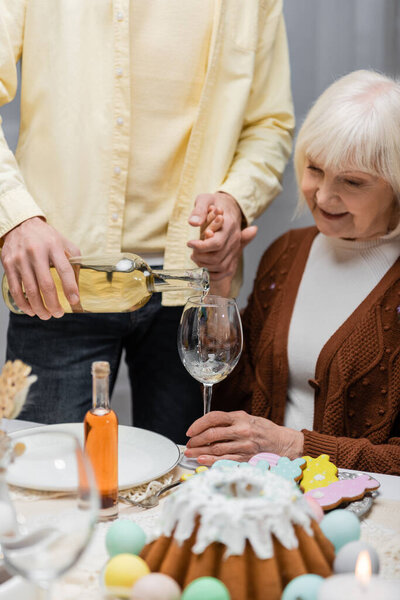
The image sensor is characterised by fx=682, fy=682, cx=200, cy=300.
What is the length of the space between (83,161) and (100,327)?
0.41 meters

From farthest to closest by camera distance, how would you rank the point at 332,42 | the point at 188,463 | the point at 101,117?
1. the point at 332,42
2. the point at 101,117
3. the point at 188,463

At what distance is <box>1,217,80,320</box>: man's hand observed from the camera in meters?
1.25

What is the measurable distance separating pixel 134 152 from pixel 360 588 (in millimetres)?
1289

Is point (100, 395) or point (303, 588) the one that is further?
point (100, 395)

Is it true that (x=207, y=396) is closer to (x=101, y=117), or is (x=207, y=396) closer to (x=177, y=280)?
(x=177, y=280)

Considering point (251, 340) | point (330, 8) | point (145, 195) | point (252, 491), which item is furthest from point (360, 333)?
point (330, 8)

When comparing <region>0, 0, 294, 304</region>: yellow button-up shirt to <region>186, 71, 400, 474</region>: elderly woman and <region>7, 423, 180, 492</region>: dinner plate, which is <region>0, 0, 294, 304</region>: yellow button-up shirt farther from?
<region>7, 423, 180, 492</region>: dinner plate

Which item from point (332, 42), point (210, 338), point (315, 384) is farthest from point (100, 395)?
point (332, 42)

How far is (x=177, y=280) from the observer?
4.32 ft

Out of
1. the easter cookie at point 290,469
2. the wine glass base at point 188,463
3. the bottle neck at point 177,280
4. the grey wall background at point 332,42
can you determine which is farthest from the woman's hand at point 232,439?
the grey wall background at point 332,42

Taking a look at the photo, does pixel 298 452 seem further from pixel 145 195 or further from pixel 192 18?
pixel 192 18

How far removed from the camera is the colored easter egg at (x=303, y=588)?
656 mm

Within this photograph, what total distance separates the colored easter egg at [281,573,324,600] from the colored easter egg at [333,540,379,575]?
0.05m

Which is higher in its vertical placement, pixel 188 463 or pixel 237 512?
pixel 237 512
